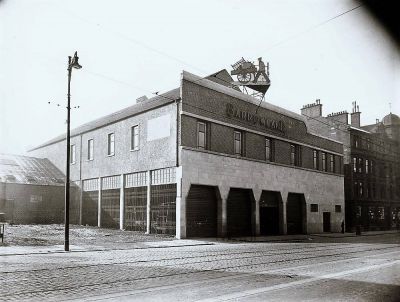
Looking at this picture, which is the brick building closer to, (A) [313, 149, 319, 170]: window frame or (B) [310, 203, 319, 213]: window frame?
(B) [310, 203, 319, 213]: window frame

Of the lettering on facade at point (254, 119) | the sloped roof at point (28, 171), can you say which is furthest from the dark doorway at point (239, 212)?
the sloped roof at point (28, 171)

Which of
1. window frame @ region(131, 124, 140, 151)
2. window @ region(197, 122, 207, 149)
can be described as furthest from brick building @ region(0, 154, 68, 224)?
window @ region(197, 122, 207, 149)

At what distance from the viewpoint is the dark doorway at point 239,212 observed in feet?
91.0

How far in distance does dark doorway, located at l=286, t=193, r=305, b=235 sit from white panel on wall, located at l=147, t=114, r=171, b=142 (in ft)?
43.1

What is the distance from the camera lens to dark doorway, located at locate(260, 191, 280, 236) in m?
30.5

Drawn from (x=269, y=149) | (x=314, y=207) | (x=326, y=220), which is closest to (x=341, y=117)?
(x=326, y=220)

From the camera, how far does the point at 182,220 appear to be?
24.2 metres

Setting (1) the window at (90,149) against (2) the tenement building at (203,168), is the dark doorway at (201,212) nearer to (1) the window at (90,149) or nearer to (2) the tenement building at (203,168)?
(2) the tenement building at (203,168)

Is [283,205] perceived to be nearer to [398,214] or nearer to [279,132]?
[279,132]

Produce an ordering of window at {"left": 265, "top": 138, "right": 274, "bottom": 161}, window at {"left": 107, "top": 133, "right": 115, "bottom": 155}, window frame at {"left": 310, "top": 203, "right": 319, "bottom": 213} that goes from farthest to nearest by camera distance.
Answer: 1. window frame at {"left": 310, "top": 203, "right": 319, "bottom": 213}
2. window at {"left": 107, "top": 133, "right": 115, "bottom": 155}
3. window at {"left": 265, "top": 138, "right": 274, "bottom": 161}

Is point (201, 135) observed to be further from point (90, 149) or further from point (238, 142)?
point (90, 149)

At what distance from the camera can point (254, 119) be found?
30016mm

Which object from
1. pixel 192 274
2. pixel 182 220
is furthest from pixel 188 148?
pixel 192 274

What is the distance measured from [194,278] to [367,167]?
41562 millimetres
